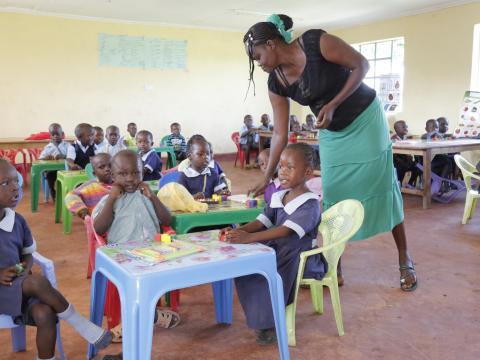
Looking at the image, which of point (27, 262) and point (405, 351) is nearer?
point (27, 262)

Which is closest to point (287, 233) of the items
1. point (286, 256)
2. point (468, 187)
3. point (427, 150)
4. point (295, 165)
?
point (286, 256)

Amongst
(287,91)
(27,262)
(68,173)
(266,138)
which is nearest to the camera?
(27,262)

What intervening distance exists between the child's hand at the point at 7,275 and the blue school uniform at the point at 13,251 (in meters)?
0.02

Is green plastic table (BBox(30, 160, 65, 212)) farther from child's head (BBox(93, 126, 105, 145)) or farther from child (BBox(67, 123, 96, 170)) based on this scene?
child's head (BBox(93, 126, 105, 145))

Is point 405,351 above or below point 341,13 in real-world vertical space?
below

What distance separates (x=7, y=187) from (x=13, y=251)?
0.84ft

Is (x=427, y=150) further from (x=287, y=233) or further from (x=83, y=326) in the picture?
(x=83, y=326)

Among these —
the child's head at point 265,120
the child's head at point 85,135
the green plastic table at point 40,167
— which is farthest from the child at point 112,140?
the child's head at point 265,120

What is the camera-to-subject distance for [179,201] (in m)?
2.55

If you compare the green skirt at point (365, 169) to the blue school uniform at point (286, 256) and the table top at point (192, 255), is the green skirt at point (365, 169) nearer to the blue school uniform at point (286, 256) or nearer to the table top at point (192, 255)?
the blue school uniform at point (286, 256)

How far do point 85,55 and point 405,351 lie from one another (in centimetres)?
886

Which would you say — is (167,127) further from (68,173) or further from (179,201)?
(179,201)

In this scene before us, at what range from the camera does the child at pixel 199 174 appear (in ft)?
10.8

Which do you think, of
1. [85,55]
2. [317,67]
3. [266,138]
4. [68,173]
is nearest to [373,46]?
[266,138]
